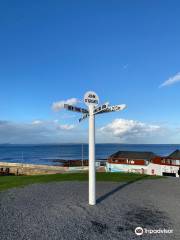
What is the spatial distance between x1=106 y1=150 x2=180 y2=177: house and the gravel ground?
32.2 meters

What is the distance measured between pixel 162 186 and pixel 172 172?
30.7 meters

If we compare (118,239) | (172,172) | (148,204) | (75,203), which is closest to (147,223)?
(118,239)

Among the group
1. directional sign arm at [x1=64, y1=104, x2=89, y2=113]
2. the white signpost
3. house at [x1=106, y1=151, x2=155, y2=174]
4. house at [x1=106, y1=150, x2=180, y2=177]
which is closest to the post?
the white signpost

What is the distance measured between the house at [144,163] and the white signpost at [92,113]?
3652cm

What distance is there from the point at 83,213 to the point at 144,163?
47.5 m

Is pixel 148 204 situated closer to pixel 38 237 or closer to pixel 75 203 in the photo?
pixel 75 203

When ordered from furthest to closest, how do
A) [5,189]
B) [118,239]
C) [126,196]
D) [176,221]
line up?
1. [5,189]
2. [126,196]
3. [176,221]
4. [118,239]

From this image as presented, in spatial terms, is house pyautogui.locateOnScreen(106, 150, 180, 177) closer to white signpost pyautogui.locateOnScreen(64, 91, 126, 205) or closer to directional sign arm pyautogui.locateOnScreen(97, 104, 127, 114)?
white signpost pyautogui.locateOnScreen(64, 91, 126, 205)

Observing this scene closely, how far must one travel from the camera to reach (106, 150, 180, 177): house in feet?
151

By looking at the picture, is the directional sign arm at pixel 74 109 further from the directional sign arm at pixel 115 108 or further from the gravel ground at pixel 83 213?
the gravel ground at pixel 83 213

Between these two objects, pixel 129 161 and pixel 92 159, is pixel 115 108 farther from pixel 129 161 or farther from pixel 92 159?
pixel 129 161

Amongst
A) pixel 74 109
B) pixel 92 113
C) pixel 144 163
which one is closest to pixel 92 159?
pixel 92 113

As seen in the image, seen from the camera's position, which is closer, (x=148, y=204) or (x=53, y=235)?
(x=53, y=235)

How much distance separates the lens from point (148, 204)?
11578 millimetres
